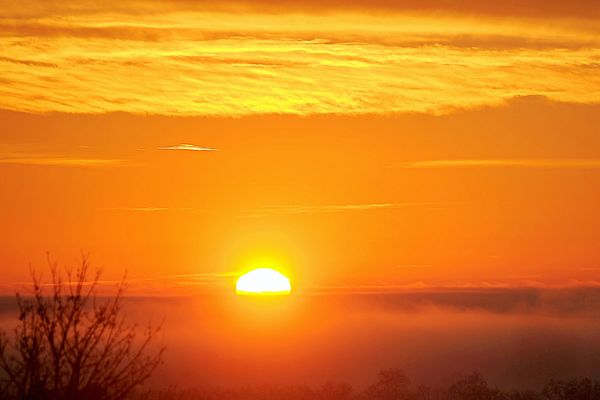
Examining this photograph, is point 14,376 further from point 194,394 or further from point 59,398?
point 194,394

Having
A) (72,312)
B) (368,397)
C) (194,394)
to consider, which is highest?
(368,397)

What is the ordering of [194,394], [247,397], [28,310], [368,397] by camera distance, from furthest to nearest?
[368,397], [247,397], [194,394], [28,310]

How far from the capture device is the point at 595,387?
93.9 meters

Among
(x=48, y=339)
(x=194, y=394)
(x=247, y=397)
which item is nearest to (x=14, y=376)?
(x=48, y=339)

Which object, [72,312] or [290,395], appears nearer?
[72,312]

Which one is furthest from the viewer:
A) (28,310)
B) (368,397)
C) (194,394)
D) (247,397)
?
(368,397)

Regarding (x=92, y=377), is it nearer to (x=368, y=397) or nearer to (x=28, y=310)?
(x=28, y=310)

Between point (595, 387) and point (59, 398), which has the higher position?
→ point (595, 387)

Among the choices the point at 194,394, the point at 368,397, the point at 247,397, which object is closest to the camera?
the point at 194,394

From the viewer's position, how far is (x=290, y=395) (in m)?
87.4

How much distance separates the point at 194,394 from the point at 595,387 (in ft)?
121

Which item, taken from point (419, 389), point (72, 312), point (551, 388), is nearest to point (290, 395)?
point (419, 389)

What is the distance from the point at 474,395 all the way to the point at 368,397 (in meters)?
Answer: 8.23

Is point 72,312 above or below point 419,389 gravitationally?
below
